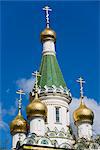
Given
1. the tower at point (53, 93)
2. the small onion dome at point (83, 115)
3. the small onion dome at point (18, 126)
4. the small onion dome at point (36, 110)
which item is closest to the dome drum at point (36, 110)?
the small onion dome at point (36, 110)

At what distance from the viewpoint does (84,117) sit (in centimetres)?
2631

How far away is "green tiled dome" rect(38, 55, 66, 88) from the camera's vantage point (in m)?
27.7

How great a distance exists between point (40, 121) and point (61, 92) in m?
2.98

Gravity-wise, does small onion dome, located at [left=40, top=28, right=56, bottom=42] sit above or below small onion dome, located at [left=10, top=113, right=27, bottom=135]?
above

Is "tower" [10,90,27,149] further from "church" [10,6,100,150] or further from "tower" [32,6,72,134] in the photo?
"tower" [32,6,72,134]

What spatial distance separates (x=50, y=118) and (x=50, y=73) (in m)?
3.18

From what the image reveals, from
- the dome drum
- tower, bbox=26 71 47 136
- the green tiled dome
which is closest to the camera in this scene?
tower, bbox=26 71 47 136

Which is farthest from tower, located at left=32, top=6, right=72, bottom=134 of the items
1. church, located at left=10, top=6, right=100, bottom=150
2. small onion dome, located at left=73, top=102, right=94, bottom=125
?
small onion dome, located at left=73, top=102, right=94, bottom=125

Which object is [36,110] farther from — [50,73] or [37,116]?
[50,73]

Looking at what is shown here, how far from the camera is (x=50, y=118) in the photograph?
2652 cm

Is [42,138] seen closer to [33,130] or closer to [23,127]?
[33,130]

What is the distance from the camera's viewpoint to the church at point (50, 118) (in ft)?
79.6

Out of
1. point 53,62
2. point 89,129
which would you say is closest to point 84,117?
point 89,129

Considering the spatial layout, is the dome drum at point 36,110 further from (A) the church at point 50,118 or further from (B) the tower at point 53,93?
(B) the tower at point 53,93
